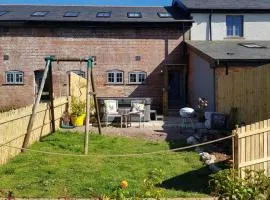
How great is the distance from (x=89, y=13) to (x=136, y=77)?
477 centimetres

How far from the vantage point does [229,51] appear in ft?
66.0

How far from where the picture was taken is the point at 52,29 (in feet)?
78.7

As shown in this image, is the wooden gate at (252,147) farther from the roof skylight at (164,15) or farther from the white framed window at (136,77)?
the roof skylight at (164,15)

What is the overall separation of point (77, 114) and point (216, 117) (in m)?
5.45

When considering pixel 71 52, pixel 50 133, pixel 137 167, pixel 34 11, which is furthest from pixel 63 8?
pixel 137 167

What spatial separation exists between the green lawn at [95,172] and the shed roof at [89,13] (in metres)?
12.5

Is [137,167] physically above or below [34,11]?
below

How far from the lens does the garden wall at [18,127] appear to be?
1037 centimetres

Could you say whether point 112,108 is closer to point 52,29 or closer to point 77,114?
point 77,114

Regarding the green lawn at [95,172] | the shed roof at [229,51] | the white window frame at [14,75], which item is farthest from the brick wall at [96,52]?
the green lawn at [95,172]

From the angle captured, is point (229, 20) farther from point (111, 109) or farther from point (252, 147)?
point (252, 147)

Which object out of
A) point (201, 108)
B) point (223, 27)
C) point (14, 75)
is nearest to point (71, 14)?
point (14, 75)

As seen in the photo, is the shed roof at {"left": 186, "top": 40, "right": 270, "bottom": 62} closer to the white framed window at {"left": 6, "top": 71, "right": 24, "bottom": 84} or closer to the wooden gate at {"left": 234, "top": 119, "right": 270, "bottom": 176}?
the white framed window at {"left": 6, "top": 71, "right": 24, "bottom": 84}

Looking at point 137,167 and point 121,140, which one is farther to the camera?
point 121,140
